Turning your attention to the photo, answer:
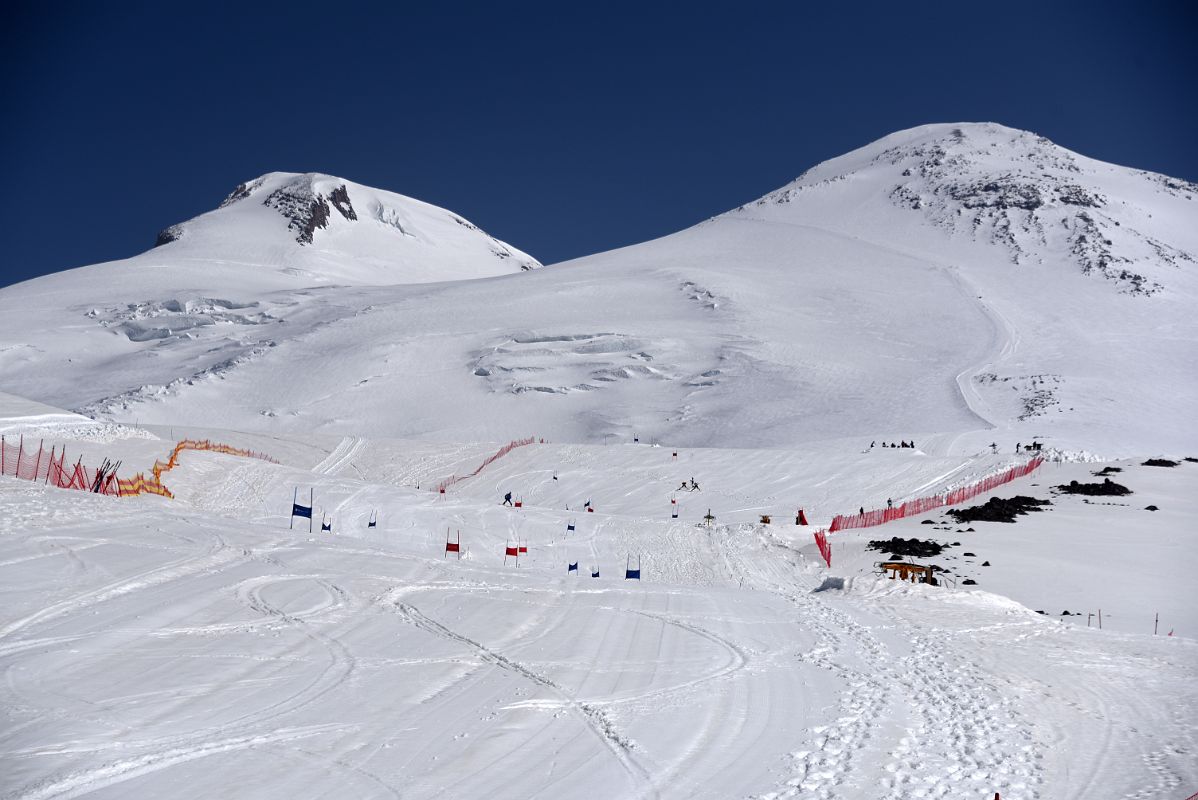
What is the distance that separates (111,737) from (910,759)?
21.5 feet

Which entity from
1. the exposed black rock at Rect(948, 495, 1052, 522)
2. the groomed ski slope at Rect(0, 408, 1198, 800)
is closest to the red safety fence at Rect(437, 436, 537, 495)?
the groomed ski slope at Rect(0, 408, 1198, 800)

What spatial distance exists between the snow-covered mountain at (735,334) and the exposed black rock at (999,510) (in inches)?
586

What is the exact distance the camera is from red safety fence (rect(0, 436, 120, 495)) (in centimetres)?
2080

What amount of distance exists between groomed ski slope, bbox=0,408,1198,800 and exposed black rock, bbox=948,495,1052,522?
526 centimetres

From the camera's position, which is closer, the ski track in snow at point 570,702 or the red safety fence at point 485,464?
the ski track in snow at point 570,702

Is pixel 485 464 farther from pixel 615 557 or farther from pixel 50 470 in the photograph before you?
pixel 50 470

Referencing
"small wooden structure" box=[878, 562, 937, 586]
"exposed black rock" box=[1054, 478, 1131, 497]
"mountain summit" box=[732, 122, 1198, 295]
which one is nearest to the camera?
"small wooden structure" box=[878, 562, 937, 586]

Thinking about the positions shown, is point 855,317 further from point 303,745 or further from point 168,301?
point 303,745

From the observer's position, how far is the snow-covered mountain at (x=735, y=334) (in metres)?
52.9

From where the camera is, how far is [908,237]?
100m

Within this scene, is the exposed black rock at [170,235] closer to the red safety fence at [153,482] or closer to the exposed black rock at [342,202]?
the exposed black rock at [342,202]

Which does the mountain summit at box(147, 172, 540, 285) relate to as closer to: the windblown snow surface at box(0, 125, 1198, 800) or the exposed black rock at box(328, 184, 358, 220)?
the exposed black rock at box(328, 184, 358, 220)

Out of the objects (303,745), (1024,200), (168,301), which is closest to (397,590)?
(303,745)

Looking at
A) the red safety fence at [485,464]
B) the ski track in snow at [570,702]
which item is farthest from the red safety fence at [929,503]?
the ski track in snow at [570,702]
